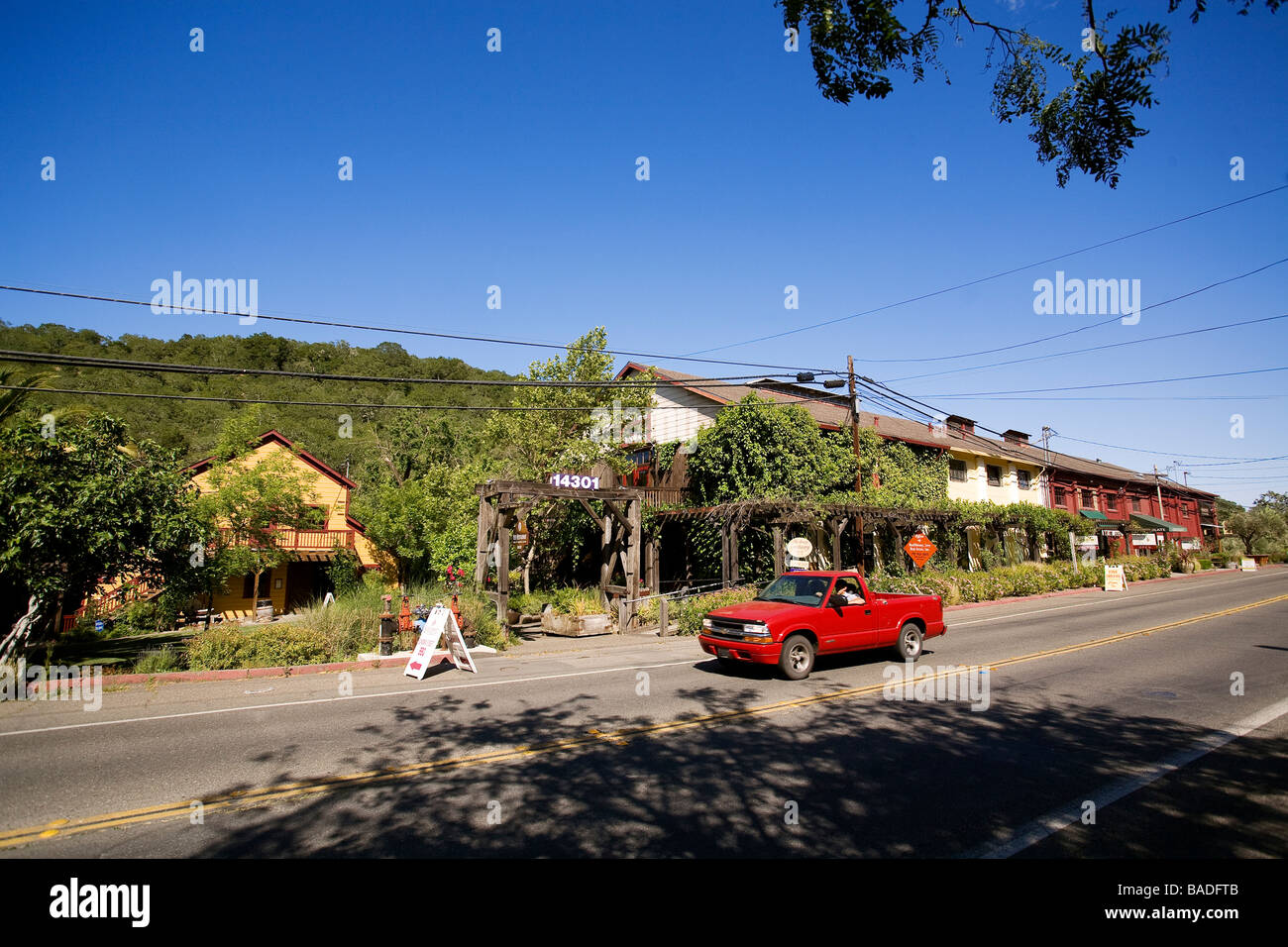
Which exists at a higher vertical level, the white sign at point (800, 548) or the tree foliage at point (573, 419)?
the tree foliage at point (573, 419)

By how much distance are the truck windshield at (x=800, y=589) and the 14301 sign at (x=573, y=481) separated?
25.5ft

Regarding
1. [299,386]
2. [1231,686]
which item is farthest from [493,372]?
[1231,686]

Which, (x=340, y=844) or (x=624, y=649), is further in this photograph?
(x=624, y=649)

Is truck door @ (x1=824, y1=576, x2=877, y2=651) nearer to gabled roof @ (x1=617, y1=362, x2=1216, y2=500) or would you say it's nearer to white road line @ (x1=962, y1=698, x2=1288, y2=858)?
white road line @ (x1=962, y1=698, x2=1288, y2=858)

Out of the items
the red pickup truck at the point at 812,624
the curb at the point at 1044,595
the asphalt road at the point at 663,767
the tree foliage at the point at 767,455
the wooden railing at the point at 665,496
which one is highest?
the tree foliage at the point at 767,455

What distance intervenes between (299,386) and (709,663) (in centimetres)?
4789

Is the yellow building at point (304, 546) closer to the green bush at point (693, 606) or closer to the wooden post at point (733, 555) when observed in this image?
the green bush at point (693, 606)

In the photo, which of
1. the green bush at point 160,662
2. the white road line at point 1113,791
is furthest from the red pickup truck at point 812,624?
the green bush at point 160,662

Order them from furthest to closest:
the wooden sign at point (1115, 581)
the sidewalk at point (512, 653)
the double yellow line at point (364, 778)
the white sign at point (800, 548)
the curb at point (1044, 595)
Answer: the wooden sign at point (1115, 581)
the curb at point (1044, 595)
the white sign at point (800, 548)
the sidewalk at point (512, 653)
the double yellow line at point (364, 778)

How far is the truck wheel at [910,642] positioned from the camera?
12.3 metres

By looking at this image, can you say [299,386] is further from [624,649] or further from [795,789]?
[795,789]

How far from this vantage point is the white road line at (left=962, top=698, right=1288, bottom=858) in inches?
183

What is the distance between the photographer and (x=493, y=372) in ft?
237
